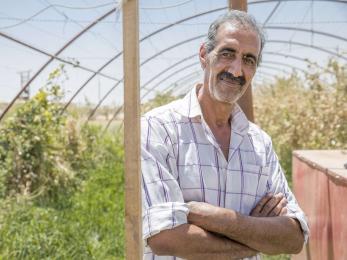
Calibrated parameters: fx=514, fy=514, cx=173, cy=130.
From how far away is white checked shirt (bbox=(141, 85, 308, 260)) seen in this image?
1907mm

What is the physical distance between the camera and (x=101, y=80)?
10.9 metres

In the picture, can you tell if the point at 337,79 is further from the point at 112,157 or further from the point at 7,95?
the point at 112,157

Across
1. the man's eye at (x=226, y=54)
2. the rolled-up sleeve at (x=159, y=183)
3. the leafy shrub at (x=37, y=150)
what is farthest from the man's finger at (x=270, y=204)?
the leafy shrub at (x=37, y=150)

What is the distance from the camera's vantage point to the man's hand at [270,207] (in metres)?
2.08

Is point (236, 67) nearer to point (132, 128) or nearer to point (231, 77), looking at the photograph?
point (231, 77)

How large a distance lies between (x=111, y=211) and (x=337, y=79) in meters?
3.43

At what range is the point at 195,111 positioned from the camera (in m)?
2.12

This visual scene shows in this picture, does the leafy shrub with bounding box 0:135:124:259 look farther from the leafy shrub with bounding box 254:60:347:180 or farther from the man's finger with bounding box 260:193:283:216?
the man's finger with bounding box 260:193:283:216

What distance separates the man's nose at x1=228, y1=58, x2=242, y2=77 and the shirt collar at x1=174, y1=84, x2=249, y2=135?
0.65 feet

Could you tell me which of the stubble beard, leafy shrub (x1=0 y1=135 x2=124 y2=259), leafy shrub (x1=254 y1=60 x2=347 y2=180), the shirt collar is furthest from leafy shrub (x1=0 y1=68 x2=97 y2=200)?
the stubble beard

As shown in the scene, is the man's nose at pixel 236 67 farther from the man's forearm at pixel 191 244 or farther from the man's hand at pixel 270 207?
the man's forearm at pixel 191 244

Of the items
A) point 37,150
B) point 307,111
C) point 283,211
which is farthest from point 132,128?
point 307,111

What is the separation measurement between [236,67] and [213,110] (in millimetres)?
221

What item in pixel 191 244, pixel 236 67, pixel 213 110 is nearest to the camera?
pixel 191 244
